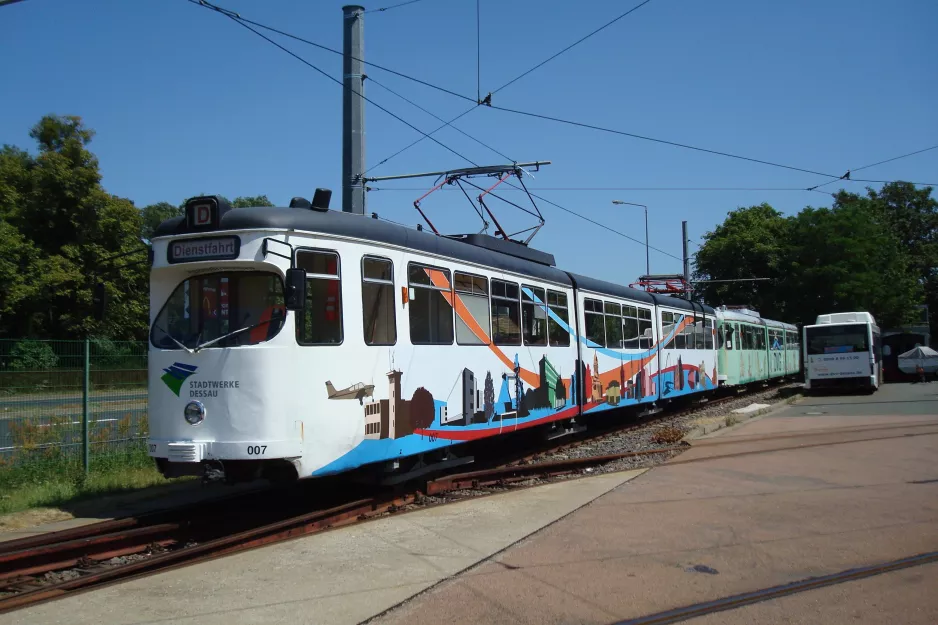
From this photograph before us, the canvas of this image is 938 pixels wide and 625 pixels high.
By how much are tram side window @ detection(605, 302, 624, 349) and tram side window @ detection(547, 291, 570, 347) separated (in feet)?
7.60

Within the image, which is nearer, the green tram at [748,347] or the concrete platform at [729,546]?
the concrete platform at [729,546]

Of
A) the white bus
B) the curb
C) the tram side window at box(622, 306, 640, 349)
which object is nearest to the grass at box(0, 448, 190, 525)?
the curb

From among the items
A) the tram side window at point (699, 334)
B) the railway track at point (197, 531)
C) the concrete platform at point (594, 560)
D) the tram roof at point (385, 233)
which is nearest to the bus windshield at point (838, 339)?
the tram side window at point (699, 334)

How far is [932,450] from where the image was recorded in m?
12.5

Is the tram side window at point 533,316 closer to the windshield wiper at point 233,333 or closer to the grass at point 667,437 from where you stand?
the grass at point 667,437

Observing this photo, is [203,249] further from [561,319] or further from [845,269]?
[845,269]

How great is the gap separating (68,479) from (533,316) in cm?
704

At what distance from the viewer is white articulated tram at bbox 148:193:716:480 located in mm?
7746

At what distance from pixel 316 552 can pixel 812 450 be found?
29.2 feet

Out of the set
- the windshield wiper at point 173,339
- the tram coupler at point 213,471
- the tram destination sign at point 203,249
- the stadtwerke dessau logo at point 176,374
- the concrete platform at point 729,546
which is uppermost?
the tram destination sign at point 203,249

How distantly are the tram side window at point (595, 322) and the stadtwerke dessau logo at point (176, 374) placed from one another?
28.3ft

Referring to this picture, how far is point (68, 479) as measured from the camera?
33.8 ft

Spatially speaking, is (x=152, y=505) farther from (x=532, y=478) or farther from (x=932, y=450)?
(x=932, y=450)

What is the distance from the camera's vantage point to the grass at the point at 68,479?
9.38m
